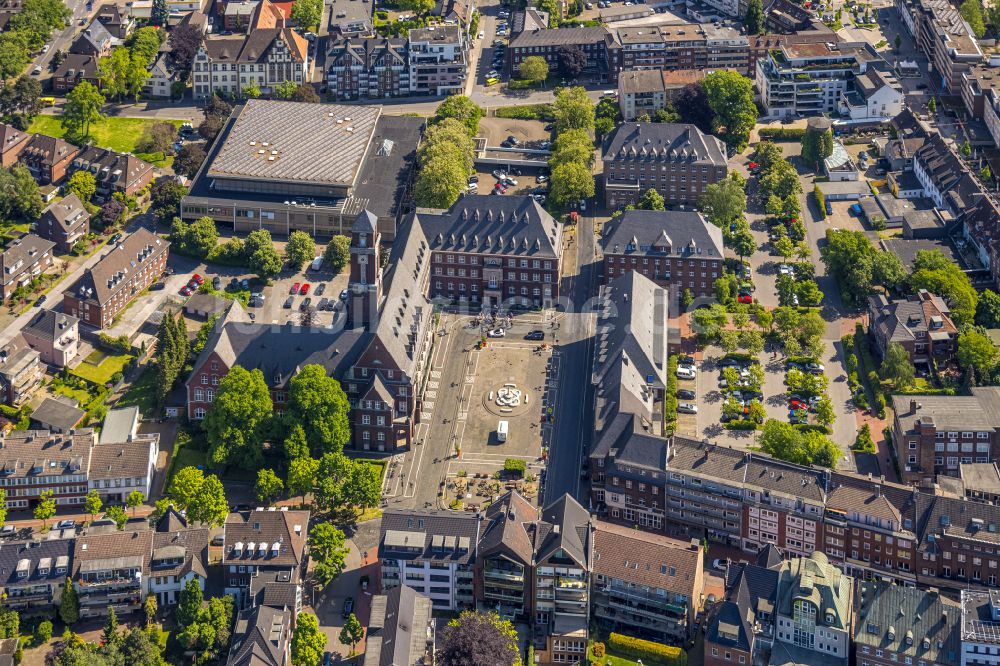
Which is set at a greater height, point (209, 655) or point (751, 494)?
point (751, 494)

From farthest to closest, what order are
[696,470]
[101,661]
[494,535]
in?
[696,470]
[494,535]
[101,661]

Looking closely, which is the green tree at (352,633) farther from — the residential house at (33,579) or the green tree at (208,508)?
the residential house at (33,579)

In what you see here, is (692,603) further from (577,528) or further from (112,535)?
(112,535)

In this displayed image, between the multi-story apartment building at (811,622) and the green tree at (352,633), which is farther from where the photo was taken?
the green tree at (352,633)

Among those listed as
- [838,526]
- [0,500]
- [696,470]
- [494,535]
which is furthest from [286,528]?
[838,526]

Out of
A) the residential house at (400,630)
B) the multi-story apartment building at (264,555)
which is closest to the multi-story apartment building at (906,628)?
the residential house at (400,630)

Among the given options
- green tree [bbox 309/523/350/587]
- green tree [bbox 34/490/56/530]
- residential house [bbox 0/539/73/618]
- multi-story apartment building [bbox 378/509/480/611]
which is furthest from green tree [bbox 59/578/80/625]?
multi-story apartment building [bbox 378/509/480/611]
